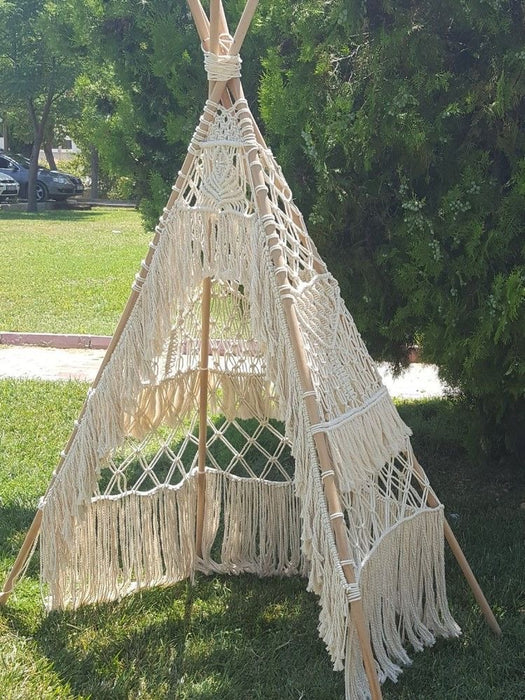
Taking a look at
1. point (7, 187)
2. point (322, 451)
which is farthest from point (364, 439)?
point (7, 187)

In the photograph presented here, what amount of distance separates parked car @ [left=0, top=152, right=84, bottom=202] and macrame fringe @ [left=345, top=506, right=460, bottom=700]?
2234 centimetres

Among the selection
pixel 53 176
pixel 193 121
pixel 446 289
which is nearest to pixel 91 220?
pixel 53 176

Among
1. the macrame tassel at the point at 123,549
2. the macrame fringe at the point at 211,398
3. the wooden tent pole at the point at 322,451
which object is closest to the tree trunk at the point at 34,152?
the macrame fringe at the point at 211,398

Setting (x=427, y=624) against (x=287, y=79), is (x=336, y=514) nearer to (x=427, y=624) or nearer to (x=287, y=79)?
(x=427, y=624)

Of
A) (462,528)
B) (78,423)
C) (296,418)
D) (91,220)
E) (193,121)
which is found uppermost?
(193,121)

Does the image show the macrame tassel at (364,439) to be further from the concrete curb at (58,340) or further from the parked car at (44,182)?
the parked car at (44,182)

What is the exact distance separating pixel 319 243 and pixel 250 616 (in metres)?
1.64

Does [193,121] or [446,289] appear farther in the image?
[193,121]

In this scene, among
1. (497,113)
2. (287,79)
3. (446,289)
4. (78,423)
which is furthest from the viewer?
(287,79)

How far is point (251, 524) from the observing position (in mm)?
3980

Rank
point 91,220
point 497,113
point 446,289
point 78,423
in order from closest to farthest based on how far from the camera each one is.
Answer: point 78,423
point 497,113
point 446,289
point 91,220

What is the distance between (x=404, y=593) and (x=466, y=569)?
0.91ft

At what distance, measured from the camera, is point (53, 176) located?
80.5ft

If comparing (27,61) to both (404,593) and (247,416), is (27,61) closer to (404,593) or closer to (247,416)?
(247,416)
